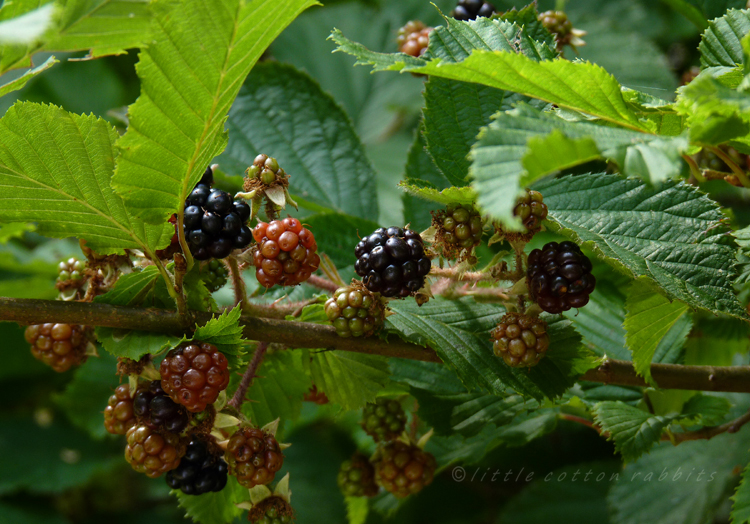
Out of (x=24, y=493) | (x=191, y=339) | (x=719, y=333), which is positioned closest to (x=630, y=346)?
(x=719, y=333)

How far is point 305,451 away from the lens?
2.69m

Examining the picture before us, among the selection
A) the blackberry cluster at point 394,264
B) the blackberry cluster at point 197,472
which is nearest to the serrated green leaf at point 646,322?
the blackberry cluster at point 394,264

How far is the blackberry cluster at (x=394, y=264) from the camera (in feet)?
3.14

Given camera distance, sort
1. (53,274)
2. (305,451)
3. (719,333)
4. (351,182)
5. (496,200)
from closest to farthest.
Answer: (496,200) → (719,333) → (351,182) → (53,274) → (305,451)

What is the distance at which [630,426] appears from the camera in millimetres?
1180

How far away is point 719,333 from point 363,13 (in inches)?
81.3

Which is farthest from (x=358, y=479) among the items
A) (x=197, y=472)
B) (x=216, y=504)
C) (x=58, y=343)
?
(x=58, y=343)

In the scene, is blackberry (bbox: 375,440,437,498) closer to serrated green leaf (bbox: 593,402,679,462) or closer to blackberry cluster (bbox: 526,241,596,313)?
serrated green leaf (bbox: 593,402,679,462)

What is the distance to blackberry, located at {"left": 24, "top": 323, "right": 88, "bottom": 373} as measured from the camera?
1164mm

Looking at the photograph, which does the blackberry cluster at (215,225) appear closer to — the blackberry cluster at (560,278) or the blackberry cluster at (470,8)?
the blackberry cluster at (560,278)

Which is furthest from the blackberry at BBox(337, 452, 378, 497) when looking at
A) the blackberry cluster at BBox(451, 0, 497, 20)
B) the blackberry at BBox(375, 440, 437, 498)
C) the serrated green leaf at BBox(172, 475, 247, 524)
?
the blackberry cluster at BBox(451, 0, 497, 20)

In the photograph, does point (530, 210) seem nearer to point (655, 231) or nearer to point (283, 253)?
point (655, 231)

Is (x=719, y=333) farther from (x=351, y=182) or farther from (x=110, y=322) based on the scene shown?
(x=110, y=322)

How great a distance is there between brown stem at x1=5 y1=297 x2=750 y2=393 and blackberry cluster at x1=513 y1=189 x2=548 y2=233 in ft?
0.98
